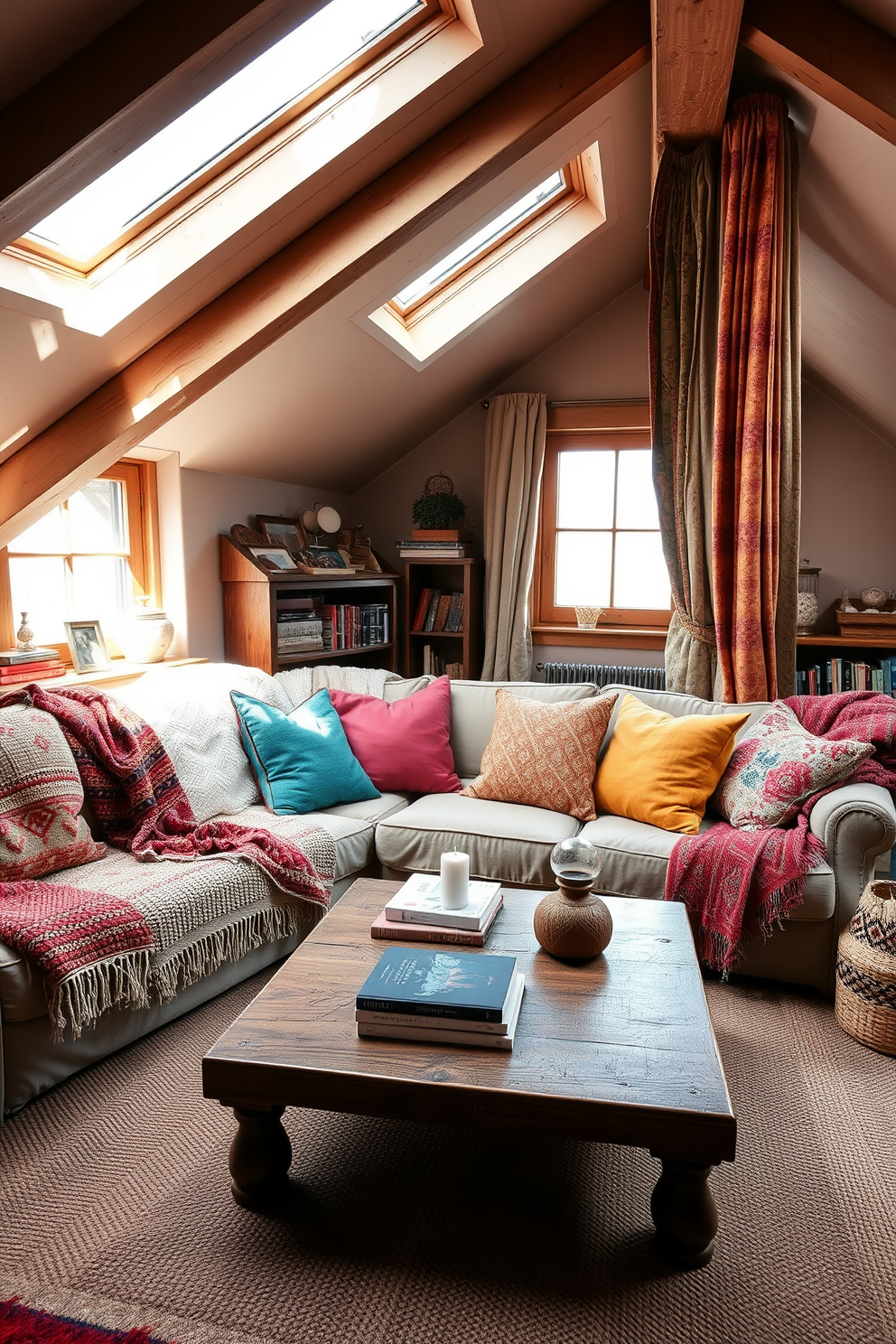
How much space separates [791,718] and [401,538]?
2795mm

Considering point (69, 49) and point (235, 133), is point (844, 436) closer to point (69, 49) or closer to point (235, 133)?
point (235, 133)

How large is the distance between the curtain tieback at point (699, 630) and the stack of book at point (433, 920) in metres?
1.71

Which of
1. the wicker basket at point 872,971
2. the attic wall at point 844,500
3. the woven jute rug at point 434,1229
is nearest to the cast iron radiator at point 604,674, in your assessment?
the attic wall at point 844,500

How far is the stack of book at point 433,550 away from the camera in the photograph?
185 inches

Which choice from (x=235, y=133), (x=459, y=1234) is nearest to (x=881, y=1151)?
(x=459, y=1234)

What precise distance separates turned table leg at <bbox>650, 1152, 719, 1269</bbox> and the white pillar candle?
0.63 meters

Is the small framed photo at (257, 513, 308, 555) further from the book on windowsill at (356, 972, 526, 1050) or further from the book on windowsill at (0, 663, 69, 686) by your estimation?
the book on windowsill at (356, 972, 526, 1050)

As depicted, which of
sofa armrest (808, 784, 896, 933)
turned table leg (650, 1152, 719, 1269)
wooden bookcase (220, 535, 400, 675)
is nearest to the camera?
turned table leg (650, 1152, 719, 1269)

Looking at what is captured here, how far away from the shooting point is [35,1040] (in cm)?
186

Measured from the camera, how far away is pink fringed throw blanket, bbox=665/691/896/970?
7.55 feet

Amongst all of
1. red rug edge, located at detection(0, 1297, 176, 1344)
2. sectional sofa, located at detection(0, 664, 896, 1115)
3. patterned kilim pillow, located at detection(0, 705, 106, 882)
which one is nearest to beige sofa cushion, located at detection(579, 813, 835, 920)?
sectional sofa, located at detection(0, 664, 896, 1115)

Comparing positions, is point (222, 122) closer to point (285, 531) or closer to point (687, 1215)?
point (285, 531)

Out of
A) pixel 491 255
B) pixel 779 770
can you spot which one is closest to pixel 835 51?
pixel 779 770

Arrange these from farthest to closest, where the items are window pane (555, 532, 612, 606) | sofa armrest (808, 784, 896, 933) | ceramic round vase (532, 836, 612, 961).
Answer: window pane (555, 532, 612, 606), sofa armrest (808, 784, 896, 933), ceramic round vase (532, 836, 612, 961)
